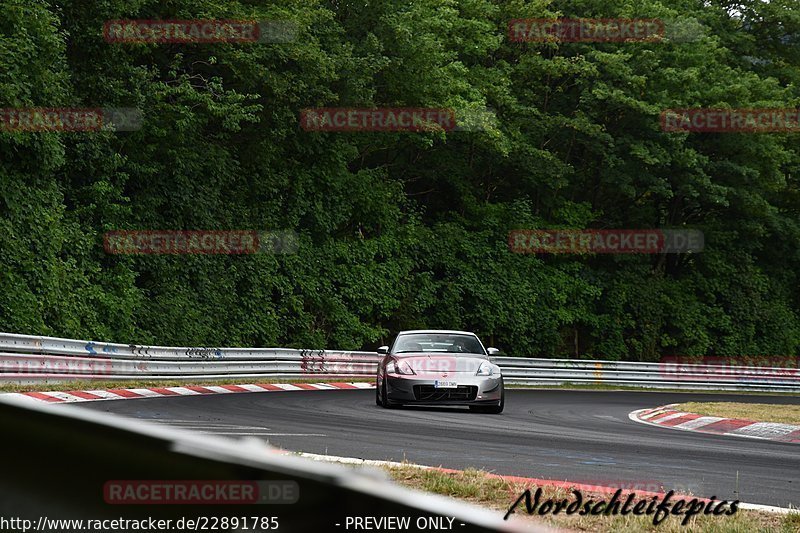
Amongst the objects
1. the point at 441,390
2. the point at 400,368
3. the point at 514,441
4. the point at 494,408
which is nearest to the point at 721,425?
the point at 494,408

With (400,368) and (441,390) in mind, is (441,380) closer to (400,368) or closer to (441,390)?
(441,390)

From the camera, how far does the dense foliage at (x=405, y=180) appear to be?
23.5 metres

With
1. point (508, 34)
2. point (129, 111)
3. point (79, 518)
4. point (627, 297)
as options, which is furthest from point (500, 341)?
point (79, 518)

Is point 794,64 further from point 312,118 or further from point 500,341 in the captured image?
point 312,118

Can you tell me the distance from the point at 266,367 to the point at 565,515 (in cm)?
1991

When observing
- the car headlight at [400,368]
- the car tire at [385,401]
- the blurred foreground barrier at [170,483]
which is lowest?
the car tire at [385,401]

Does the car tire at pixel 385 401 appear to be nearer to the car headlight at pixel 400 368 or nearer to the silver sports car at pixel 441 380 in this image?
the silver sports car at pixel 441 380

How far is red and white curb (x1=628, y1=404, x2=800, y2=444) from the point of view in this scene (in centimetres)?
1494

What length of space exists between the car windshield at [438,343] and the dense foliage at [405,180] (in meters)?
7.27

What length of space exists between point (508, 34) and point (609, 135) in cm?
511

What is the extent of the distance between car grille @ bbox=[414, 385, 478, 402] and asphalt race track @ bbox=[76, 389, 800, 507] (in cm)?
23

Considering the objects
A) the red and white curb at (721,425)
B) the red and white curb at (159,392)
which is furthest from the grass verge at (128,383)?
the red and white curb at (721,425)

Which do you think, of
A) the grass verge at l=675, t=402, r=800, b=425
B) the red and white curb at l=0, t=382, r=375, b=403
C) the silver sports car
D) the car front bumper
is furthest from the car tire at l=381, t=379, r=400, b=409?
the grass verge at l=675, t=402, r=800, b=425

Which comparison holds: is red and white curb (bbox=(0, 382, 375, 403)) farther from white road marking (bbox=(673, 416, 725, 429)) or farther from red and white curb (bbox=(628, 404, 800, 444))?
white road marking (bbox=(673, 416, 725, 429))
